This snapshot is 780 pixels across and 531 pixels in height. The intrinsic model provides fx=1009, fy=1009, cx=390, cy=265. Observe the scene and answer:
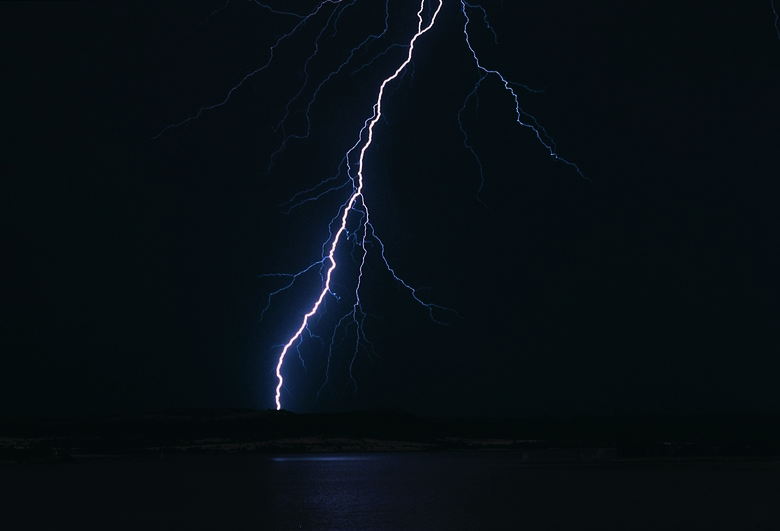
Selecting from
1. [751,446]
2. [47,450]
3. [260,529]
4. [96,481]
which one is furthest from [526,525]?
[47,450]

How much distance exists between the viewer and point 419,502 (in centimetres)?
2842

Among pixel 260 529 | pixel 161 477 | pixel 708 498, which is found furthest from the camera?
pixel 161 477

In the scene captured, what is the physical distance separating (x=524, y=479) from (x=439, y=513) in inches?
682

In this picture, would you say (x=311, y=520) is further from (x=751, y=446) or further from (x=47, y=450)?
(x=47, y=450)

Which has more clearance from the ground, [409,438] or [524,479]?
[409,438]

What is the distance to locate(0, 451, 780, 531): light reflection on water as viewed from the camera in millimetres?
22250

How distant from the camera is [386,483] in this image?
1594 inches

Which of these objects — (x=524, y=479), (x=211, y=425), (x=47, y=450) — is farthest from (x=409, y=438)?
(x=524, y=479)

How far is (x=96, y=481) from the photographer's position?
46.4m

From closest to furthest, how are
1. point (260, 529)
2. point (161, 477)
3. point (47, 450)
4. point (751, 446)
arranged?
point (260, 529), point (161, 477), point (751, 446), point (47, 450)

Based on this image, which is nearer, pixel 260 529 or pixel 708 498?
pixel 260 529

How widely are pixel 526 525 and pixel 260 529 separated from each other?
5626mm

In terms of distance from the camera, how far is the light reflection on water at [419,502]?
22.2 metres

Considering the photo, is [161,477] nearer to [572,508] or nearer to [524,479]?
[524,479]
